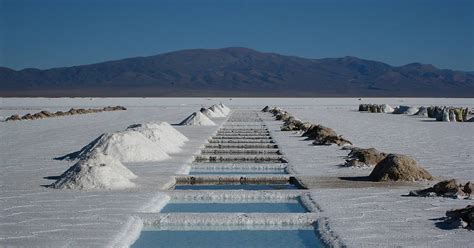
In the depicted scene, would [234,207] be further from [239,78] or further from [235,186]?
[239,78]

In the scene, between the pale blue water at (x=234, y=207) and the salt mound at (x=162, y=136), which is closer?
the pale blue water at (x=234, y=207)

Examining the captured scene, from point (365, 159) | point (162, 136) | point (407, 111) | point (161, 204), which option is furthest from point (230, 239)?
point (407, 111)

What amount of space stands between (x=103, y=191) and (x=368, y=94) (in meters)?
130

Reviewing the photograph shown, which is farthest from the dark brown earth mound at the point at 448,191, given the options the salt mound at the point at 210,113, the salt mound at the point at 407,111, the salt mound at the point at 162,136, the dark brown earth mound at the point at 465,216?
the salt mound at the point at 407,111

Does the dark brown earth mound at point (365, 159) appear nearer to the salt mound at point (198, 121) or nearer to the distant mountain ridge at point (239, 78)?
the salt mound at point (198, 121)

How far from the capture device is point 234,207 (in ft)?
24.2

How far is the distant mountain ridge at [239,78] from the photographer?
142 metres

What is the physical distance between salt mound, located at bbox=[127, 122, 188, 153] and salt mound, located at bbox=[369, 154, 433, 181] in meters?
4.94

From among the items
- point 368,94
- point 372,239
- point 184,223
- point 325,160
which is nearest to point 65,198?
point 184,223

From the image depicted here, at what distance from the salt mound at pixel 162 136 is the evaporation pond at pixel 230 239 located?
6.83m

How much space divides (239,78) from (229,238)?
15396cm

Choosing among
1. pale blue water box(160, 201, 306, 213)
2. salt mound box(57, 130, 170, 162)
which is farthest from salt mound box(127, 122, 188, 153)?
pale blue water box(160, 201, 306, 213)

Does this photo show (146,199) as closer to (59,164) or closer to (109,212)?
(109,212)

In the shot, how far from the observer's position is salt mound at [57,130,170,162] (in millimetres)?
11195
